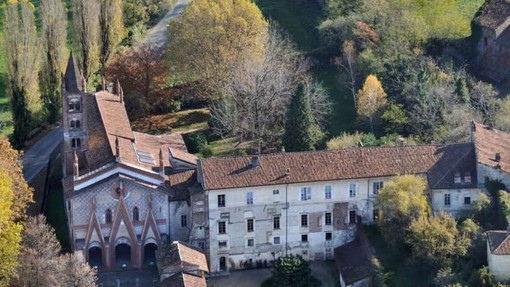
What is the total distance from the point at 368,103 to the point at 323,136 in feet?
17.6

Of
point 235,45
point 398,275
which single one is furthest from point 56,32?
point 398,275

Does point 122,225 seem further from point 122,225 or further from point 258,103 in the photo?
point 258,103

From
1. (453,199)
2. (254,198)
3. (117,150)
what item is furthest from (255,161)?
(453,199)

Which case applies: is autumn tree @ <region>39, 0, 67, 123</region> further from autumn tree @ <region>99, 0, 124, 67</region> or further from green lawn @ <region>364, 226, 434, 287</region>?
green lawn @ <region>364, 226, 434, 287</region>

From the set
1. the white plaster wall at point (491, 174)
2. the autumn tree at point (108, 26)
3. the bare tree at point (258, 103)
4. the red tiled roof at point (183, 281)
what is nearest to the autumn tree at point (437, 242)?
the white plaster wall at point (491, 174)

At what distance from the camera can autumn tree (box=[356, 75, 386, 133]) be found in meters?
107

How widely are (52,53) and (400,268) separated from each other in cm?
4694

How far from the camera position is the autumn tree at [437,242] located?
84625mm

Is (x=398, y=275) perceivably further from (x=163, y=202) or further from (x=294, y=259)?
(x=163, y=202)

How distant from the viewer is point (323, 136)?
10638cm

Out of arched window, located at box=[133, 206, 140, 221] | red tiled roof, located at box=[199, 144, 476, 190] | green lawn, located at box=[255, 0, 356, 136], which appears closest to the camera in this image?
red tiled roof, located at box=[199, 144, 476, 190]

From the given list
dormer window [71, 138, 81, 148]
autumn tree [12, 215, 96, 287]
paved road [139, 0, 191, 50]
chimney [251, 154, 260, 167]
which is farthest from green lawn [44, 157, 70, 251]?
paved road [139, 0, 191, 50]

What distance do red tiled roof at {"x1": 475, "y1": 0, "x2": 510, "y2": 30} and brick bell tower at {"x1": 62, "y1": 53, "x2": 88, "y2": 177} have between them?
138 feet

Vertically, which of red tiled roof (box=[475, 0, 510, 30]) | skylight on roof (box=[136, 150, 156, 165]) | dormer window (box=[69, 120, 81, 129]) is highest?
red tiled roof (box=[475, 0, 510, 30])
